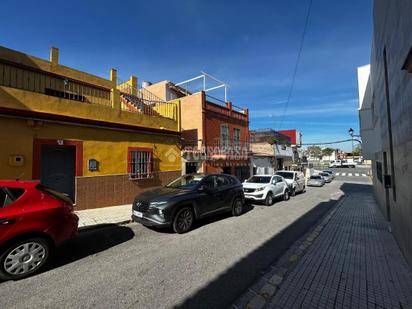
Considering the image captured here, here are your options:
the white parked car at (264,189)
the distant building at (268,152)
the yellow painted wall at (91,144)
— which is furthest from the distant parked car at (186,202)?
the distant building at (268,152)

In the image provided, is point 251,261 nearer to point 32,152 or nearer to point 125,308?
point 125,308

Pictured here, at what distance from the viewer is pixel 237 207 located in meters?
8.80

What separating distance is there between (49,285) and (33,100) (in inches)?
265

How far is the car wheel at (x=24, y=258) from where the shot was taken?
11.8 ft

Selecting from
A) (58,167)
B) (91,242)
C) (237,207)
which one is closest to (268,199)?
(237,207)

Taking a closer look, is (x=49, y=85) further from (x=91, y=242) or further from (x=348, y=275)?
(x=348, y=275)

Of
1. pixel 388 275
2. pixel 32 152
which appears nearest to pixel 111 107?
pixel 32 152

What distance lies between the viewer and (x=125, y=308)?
3.00m

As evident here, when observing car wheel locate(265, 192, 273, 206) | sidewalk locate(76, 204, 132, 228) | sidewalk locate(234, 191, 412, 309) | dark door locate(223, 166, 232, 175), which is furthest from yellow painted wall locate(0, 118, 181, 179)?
sidewalk locate(234, 191, 412, 309)

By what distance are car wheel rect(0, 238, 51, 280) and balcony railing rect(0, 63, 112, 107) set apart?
6943 millimetres

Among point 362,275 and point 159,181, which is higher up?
point 159,181

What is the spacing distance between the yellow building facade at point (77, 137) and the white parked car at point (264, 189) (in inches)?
168

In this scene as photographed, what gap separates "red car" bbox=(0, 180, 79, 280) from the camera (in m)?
3.62

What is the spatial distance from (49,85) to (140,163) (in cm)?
550
